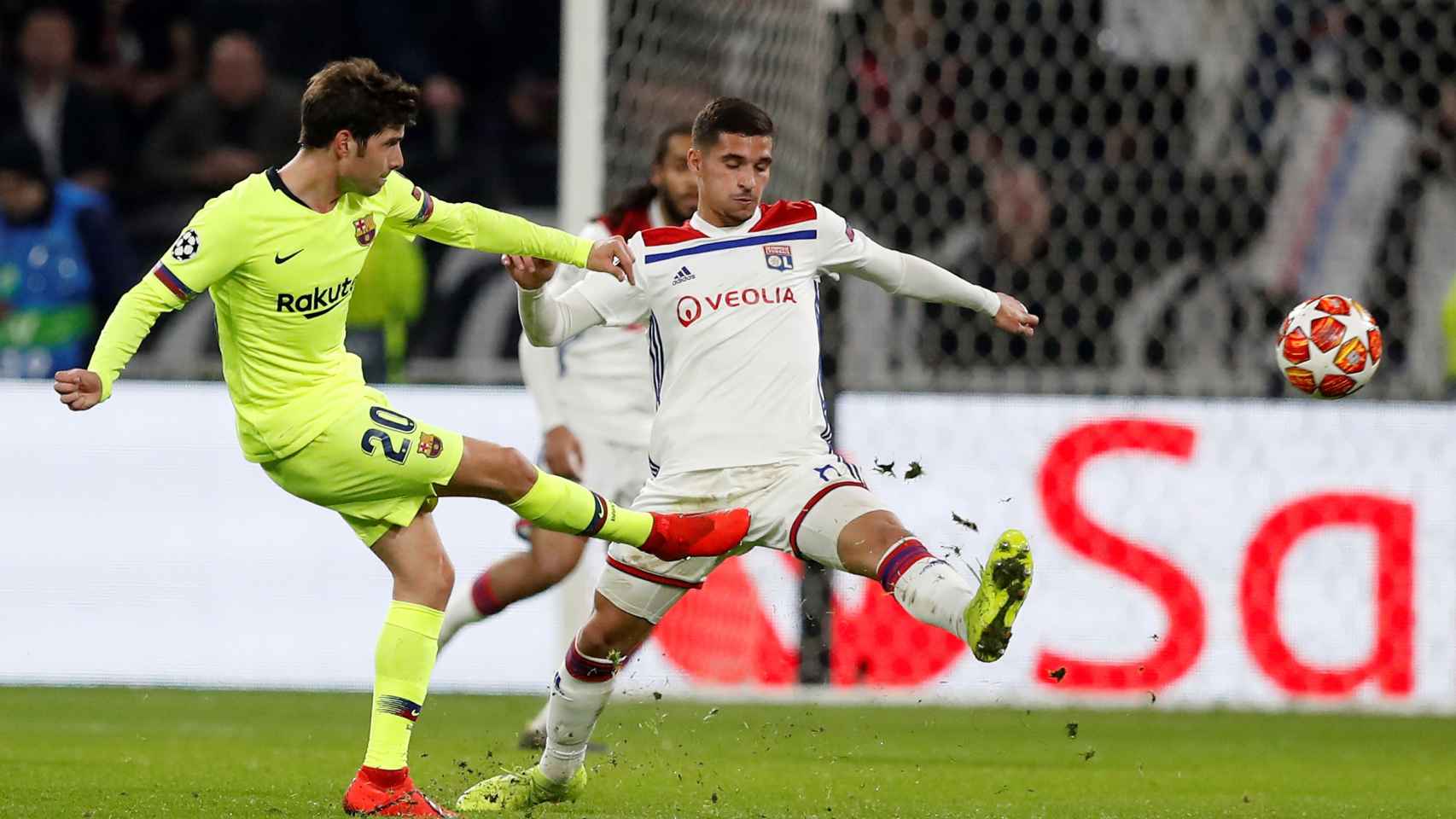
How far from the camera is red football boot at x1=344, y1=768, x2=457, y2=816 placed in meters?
5.04

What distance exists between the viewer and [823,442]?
549 cm

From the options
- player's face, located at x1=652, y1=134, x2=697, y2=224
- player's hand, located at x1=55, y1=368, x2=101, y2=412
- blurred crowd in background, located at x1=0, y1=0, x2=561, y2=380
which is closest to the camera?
player's hand, located at x1=55, y1=368, x2=101, y2=412

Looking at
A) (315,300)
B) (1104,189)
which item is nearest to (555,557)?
(315,300)

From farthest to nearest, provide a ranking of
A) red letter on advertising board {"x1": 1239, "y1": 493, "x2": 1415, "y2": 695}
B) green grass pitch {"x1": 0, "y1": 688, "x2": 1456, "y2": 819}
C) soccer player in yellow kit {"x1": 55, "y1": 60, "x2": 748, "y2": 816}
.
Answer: red letter on advertising board {"x1": 1239, "y1": 493, "x2": 1415, "y2": 695} → green grass pitch {"x1": 0, "y1": 688, "x2": 1456, "y2": 819} → soccer player in yellow kit {"x1": 55, "y1": 60, "x2": 748, "y2": 816}

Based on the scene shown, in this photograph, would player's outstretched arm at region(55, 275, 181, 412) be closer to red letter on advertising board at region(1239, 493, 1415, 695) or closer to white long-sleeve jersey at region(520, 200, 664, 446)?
white long-sleeve jersey at region(520, 200, 664, 446)

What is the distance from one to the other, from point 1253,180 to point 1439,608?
8.05 feet

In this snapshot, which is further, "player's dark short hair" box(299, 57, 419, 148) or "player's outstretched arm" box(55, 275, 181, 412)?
"player's dark short hair" box(299, 57, 419, 148)

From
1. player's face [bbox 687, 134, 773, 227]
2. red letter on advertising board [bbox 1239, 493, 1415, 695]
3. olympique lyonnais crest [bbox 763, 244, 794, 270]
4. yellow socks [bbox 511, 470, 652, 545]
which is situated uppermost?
player's face [bbox 687, 134, 773, 227]

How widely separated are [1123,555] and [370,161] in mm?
4572

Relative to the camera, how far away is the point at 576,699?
544 cm

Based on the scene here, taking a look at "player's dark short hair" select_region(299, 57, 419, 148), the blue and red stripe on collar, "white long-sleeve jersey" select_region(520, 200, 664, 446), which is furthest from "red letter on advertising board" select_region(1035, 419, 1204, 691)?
the blue and red stripe on collar

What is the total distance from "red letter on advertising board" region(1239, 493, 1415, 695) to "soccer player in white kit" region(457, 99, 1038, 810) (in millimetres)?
3577

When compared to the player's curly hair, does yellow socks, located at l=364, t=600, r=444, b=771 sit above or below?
below

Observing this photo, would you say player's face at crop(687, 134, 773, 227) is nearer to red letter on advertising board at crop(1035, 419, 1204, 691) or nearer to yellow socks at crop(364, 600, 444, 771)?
yellow socks at crop(364, 600, 444, 771)
